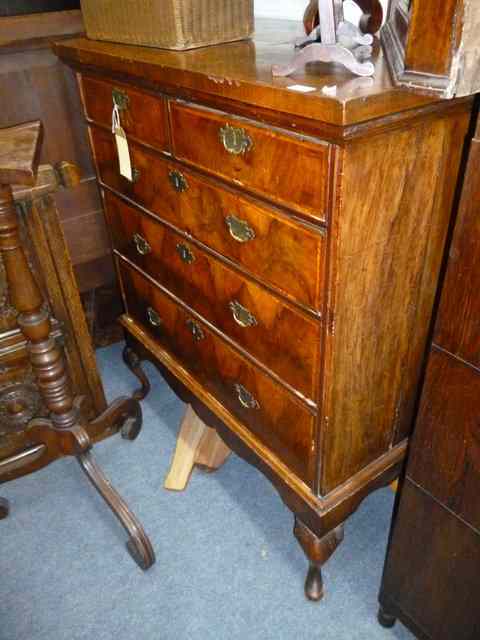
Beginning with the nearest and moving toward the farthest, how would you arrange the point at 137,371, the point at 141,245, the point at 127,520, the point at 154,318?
the point at 127,520, the point at 141,245, the point at 154,318, the point at 137,371

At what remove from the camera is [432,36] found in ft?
2.69

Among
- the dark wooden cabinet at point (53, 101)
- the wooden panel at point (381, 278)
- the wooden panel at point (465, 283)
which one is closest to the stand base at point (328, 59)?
the wooden panel at point (381, 278)

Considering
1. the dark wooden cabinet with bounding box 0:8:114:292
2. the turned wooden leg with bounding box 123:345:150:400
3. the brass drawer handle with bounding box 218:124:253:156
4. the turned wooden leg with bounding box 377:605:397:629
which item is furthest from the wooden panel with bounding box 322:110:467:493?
the dark wooden cabinet with bounding box 0:8:114:292

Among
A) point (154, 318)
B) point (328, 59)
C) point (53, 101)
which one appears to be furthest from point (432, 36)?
point (53, 101)

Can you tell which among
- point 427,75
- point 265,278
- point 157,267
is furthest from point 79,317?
point 427,75

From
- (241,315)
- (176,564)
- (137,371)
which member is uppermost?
(241,315)

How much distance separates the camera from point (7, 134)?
4.49ft

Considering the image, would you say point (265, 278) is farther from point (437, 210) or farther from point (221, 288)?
point (437, 210)

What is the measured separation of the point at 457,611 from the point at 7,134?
1.48 meters

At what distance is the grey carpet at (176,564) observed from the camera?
1.45 metres

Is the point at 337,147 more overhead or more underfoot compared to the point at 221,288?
more overhead

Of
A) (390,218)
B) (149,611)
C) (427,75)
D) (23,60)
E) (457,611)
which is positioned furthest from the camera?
(23,60)

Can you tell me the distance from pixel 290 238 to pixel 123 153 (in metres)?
0.69

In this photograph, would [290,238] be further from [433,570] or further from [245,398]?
[433,570]
